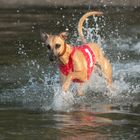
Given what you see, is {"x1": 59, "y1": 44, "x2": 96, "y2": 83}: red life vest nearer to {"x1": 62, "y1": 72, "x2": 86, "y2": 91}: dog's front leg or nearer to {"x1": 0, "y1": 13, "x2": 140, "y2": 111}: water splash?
{"x1": 62, "y1": 72, "x2": 86, "y2": 91}: dog's front leg

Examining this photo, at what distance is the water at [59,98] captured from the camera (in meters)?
9.13

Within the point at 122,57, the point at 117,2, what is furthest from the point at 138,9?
the point at 122,57

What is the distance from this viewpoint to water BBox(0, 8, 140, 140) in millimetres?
9133

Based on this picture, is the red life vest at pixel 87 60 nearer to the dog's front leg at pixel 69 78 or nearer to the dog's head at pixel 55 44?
the dog's front leg at pixel 69 78

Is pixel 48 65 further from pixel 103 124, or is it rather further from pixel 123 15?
pixel 123 15

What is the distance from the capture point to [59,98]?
10.7 metres

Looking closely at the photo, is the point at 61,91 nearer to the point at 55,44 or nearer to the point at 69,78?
the point at 69,78

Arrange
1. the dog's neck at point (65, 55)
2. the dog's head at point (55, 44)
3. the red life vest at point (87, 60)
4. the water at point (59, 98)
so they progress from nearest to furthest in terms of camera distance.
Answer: the water at point (59, 98)
the dog's head at point (55, 44)
the dog's neck at point (65, 55)
the red life vest at point (87, 60)

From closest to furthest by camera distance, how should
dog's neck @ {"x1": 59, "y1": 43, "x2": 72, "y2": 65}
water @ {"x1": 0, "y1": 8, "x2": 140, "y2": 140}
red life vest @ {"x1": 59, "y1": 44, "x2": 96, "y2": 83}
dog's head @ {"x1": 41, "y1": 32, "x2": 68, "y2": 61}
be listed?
water @ {"x1": 0, "y1": 8, "x2": 140, "y2": 140}, dog's head @ {"x1": 41, "y1": 32, "x2": 68, "y2": 61}, dog's neck @ {"x1": 59, "y1": 43, "x2": 72, "y2": 65}, red life vest @ {"x1": 59, "y1": 44, "x2": 96, "y2": 83}

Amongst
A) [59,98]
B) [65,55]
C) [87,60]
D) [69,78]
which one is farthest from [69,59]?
[59,98]

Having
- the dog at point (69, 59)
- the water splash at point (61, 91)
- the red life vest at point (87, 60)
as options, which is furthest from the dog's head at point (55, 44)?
the water splash at point (61, 91)

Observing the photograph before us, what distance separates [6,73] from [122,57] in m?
3.31

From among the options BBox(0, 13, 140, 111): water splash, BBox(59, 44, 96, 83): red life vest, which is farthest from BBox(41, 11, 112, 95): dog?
BBox(0, 13, 140, 111): water splash

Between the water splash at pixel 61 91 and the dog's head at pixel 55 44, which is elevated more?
the dog's head at pixel 55 44
